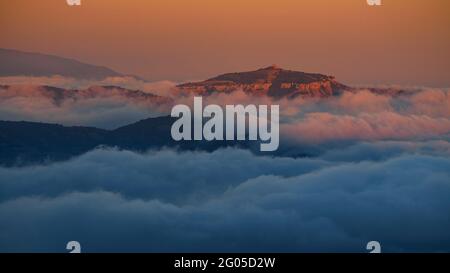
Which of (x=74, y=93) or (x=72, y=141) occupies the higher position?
(x=74, y=93)

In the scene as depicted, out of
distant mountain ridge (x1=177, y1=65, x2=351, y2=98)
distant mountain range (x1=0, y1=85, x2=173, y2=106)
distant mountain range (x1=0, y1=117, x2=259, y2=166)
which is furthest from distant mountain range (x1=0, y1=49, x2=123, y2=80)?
distant mountain ridge (x1=177, y1=65, x2=351, y2=98)

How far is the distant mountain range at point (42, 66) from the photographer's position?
10.3 m

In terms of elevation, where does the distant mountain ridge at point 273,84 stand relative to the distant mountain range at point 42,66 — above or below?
below

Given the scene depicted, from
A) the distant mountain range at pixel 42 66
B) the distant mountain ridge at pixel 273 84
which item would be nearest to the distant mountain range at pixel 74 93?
the distant mountain range at pixel 42 66

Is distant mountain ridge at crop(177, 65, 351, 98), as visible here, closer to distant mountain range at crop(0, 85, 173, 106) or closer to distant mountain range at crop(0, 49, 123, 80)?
distant mountain range at crop(0, 85, 173, 106)

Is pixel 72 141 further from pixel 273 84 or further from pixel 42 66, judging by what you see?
pixel 273 84

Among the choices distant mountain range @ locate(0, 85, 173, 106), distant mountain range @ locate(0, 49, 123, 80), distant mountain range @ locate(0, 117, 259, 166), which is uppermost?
distant mountain range @ locate(0, 49, 123, 80)

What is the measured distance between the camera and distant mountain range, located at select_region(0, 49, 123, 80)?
10320 mm

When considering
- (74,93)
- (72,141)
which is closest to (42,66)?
(74,93)

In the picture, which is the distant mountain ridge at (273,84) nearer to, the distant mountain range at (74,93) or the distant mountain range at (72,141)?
the distant mountain range at (74,93)

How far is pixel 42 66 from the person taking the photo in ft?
34.0

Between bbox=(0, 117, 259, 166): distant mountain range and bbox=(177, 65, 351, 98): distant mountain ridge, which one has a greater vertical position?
bbox=(177, 65, 351, 98): distant mountain ridge

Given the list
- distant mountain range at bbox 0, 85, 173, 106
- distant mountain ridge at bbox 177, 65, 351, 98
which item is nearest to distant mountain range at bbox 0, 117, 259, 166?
distant mountain range at bbox 0, 85, 173, 106
